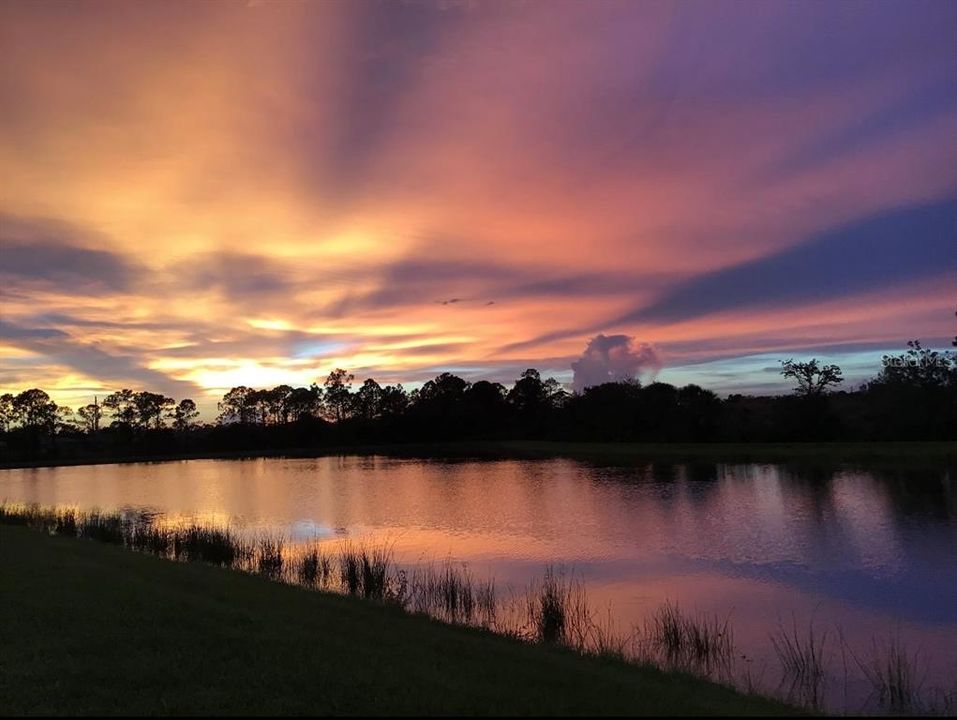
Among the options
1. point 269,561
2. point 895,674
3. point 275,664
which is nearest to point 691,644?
point 895,674


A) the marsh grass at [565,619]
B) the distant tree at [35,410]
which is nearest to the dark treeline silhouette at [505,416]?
the distant tree at [35,410]

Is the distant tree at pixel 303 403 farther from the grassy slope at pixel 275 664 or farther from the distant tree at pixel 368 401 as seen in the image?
the grassy slope at pixel 275 664

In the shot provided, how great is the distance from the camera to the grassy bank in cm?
5125

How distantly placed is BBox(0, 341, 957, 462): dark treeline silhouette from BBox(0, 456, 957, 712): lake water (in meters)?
16.9

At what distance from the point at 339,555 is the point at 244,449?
115 m

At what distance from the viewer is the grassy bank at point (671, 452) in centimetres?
5125

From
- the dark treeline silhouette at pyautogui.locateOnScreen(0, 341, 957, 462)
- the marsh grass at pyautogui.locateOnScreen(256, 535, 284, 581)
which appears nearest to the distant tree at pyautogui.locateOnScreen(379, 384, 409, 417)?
the dark treeline silhouette at pyautogui.locateOnScreen(0, 341, 957, 462)

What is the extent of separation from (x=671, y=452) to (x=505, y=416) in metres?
63.5

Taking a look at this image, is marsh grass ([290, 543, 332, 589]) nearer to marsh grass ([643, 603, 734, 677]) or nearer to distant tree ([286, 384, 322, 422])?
marsh grass ([643, 603, 734, 677])

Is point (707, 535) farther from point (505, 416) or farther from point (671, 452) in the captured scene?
point (505, 416)

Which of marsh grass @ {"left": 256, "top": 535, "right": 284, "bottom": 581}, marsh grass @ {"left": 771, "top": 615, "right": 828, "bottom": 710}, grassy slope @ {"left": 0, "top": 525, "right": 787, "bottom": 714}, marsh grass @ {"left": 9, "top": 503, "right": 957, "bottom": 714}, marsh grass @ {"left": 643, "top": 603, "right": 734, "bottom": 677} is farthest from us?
marsh grass @ {"left": 256, "top": 535, "right": 284, "bottom": 581}

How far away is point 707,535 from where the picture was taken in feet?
79.8

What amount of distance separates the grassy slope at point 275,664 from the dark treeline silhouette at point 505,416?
61.7m

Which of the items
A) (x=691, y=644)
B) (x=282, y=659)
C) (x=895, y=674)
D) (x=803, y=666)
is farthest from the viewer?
(x=691, y=644)
